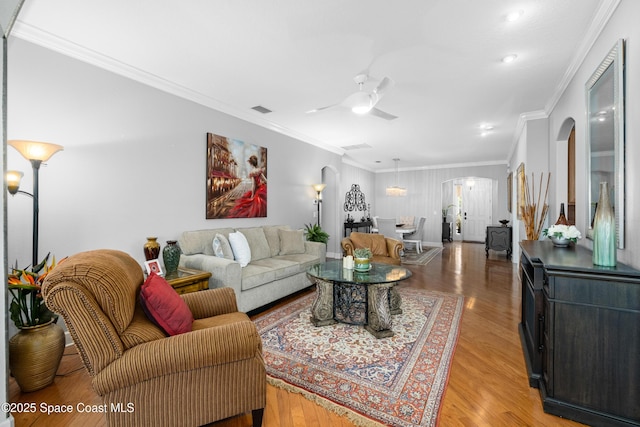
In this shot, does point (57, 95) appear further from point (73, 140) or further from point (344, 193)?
point (344, 193)

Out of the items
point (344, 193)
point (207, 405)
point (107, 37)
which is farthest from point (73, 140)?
point (344, 193)

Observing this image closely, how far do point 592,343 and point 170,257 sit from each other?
10.9 feet

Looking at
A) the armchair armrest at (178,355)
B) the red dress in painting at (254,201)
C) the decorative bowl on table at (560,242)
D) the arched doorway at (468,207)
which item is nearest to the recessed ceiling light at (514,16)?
the decorative bowl on table at (560,242)

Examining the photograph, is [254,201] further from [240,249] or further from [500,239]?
[500,239]

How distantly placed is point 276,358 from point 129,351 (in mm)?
1316

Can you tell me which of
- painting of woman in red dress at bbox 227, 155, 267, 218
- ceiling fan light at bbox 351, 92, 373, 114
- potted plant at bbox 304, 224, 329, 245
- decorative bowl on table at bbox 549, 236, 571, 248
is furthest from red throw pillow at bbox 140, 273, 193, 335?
potted plant at bbox 304, 224, 329, 245

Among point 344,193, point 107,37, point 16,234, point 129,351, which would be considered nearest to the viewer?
point 129,351

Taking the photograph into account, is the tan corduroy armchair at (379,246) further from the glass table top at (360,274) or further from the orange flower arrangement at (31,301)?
the orange flower arrangement at (31,301)

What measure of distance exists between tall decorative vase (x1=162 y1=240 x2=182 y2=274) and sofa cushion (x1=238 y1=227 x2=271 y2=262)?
1212 mm

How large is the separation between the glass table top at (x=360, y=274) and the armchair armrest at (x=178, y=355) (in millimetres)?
1473

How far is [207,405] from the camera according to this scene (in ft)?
4.99

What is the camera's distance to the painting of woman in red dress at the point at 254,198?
449 cm

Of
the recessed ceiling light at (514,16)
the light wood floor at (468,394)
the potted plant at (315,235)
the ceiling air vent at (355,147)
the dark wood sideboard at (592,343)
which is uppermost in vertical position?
the ceiling air vent at (355,147)

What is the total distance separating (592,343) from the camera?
1687 mm
